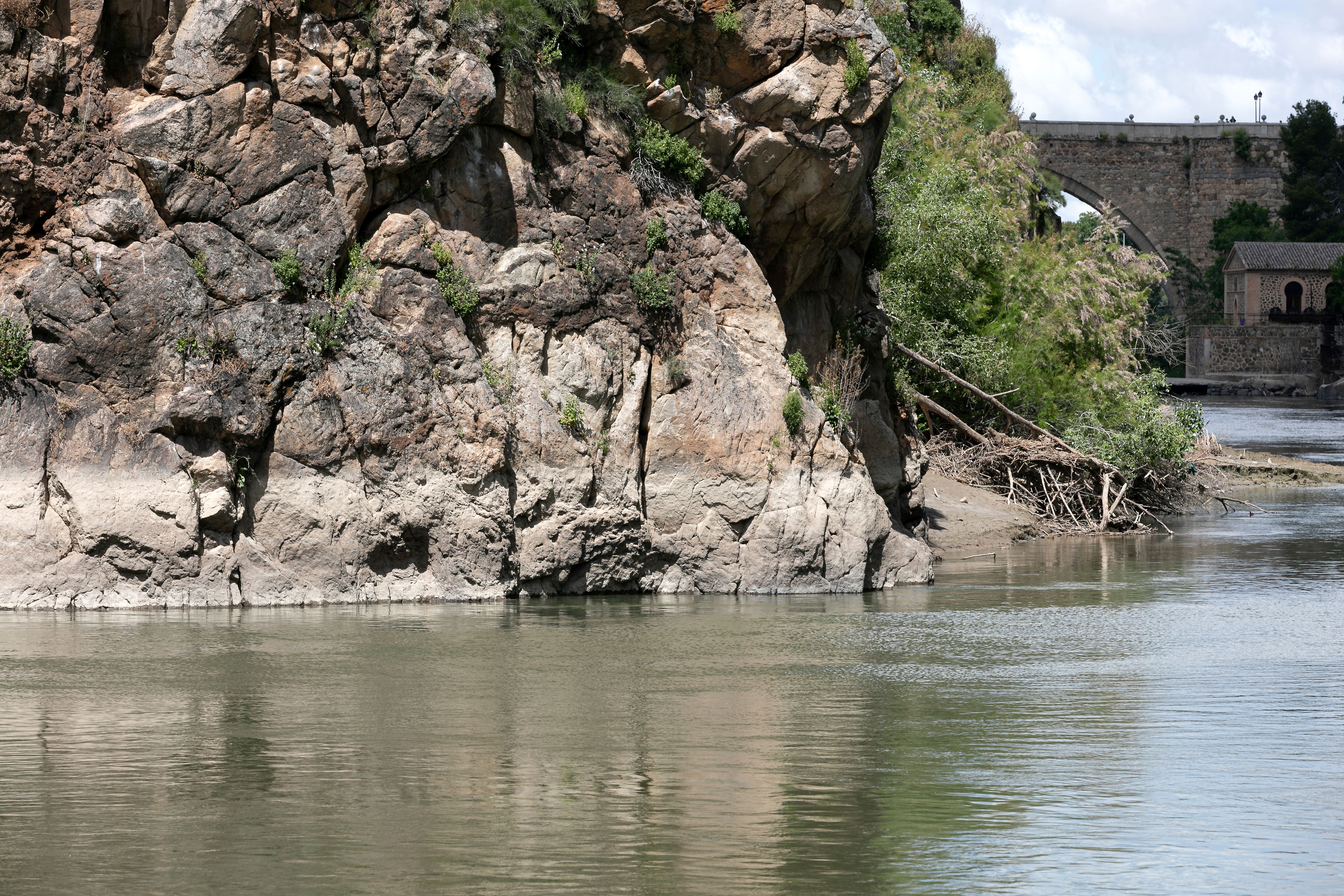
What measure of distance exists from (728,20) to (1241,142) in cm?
8301

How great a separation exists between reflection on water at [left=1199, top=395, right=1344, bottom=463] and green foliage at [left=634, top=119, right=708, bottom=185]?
30.8 metres

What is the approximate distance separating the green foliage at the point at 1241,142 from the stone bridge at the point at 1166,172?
0.22 m

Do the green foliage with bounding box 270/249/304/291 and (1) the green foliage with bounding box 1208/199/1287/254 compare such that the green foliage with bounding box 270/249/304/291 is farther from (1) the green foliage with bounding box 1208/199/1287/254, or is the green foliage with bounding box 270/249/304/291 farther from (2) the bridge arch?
(1) the green foliage with bounding box 1208/199/1287/254

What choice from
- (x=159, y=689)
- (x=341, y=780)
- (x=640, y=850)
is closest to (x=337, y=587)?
(x=159, y=689)

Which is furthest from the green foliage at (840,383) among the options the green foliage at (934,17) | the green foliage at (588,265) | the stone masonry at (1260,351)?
the stone masonry at (1260,351)

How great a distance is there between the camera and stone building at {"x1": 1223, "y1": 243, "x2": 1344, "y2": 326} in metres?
96.2

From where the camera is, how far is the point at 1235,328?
97812mm

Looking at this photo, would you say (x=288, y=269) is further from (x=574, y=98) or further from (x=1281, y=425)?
(x=1281, y=425)

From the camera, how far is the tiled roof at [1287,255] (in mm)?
96062

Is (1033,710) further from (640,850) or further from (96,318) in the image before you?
(96,318)

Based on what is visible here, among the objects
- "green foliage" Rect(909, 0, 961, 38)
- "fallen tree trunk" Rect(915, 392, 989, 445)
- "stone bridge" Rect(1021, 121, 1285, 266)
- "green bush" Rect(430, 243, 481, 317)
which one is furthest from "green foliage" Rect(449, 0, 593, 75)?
"stone bridge" Rect(1021, 121, 1285, 266)

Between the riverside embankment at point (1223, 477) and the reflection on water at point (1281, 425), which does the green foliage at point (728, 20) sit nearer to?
the riverside embankment at point (1223, 477)

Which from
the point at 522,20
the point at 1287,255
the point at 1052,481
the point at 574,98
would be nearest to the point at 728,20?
the point at 574,98

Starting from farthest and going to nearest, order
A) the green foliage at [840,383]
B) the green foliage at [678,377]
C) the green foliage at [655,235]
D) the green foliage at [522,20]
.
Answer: the green foliage at [840,383] < the green foliage at [655,235] < the green foliage at [678,377] < the green foliage at [522,20]
